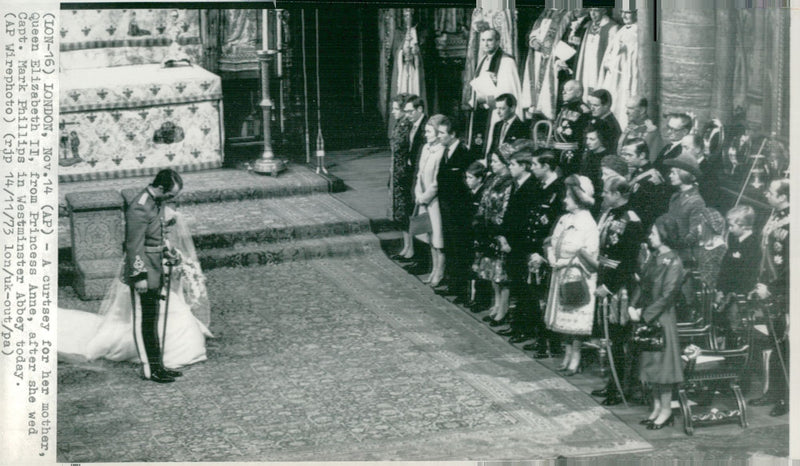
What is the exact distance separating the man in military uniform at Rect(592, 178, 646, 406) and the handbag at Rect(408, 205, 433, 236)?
1.17m

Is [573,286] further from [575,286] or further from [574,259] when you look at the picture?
[574,259]

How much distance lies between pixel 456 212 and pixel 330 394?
1.48 m

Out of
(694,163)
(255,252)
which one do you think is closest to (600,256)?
(694,163)

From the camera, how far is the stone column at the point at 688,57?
30.2 ft

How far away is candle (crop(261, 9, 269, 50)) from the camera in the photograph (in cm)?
948

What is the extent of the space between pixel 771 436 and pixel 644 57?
2.41 meters

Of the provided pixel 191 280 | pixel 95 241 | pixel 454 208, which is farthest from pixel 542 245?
pixel 95 241

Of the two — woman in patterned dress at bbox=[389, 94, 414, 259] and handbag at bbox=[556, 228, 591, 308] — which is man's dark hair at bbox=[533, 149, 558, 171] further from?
woman in patterned dress at bbox=[389, 94, 414, 259]

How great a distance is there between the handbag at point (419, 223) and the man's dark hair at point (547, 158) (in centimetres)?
84

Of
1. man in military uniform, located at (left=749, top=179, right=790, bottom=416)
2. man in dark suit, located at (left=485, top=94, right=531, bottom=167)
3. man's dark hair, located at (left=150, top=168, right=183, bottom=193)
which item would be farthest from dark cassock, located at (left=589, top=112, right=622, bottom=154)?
man's dark hair, located at (left=150, top=168, right=183, bottom=193)

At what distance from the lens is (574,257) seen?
9328 millimetres

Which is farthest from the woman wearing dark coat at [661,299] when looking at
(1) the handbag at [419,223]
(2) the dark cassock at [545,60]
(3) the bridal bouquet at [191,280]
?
(3) the bridal bouquet at [191,280]

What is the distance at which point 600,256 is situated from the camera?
929 centimetres

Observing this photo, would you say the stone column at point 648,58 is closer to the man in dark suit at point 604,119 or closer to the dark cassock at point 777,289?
the man in dark suit at point 604,119
